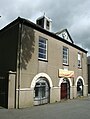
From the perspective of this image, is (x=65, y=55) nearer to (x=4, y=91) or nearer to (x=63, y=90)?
(x=63, y=90)

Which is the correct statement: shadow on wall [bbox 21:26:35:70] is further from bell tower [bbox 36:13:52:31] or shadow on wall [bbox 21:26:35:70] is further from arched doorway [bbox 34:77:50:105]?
bell tower [bbox 36:13:52:31]

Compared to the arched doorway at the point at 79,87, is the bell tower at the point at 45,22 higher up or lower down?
higher up

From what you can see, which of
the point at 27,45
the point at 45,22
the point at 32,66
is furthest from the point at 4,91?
the point at 45,22

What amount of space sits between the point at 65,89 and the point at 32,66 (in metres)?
6.70

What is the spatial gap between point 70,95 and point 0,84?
9183 millimetres

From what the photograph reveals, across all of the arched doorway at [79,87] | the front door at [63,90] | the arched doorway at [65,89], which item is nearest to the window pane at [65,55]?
the arched doorway at [65,89]

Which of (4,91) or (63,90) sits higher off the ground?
(4,91)

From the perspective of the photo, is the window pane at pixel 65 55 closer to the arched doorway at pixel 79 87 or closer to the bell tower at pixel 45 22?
the bell tower at pixel 45 22

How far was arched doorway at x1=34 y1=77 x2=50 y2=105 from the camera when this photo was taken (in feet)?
55.4

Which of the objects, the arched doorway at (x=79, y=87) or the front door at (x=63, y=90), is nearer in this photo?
the front door at (x=63, y=90)

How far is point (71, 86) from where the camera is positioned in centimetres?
2252

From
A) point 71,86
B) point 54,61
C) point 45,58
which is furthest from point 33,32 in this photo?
point 71,86

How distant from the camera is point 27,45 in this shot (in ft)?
53.1

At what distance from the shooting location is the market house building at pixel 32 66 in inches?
595
